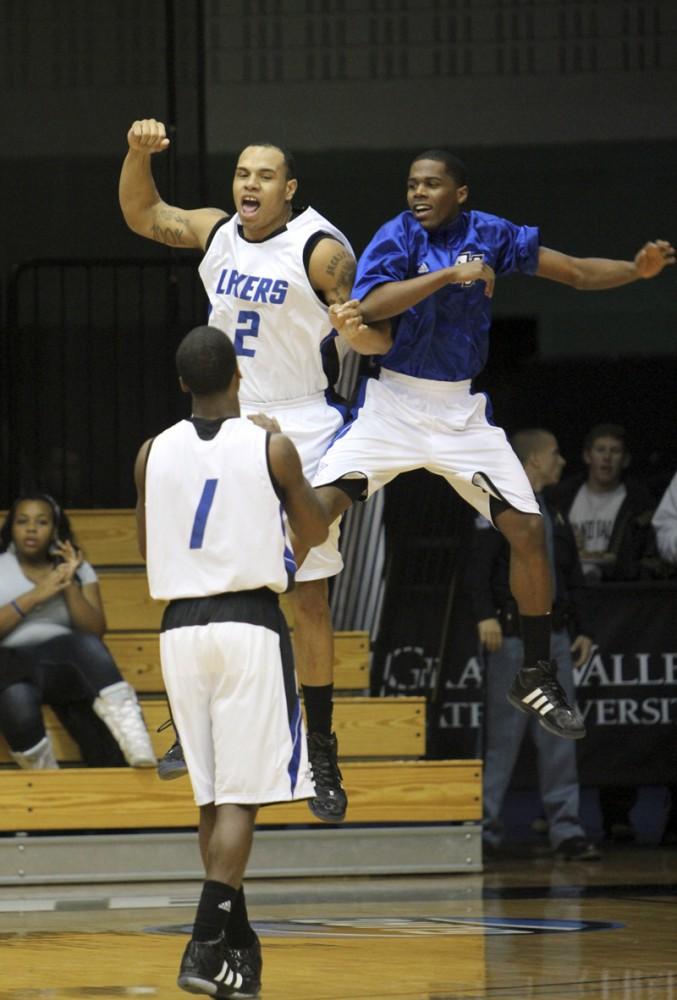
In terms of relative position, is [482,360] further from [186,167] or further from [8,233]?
[8,233]

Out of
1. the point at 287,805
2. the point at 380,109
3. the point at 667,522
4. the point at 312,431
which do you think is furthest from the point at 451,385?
the point at 380,109

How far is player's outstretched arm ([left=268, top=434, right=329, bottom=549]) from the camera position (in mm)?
5332

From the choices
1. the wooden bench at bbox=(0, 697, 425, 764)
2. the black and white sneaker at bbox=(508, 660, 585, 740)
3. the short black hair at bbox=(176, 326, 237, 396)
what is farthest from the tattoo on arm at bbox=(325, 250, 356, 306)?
the wooden bench at bbox=(0, 697, 425, 764)

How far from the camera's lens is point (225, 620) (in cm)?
527

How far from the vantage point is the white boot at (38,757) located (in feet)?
27.5

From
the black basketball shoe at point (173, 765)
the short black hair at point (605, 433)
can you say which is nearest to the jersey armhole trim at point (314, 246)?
the black basketball shoe at point (173, 765)

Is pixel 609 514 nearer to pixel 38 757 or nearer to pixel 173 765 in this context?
pixel 38 757

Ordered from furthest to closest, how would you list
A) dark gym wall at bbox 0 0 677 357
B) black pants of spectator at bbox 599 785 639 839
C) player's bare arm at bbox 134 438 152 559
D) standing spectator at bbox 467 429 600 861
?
dark gym wall at bbox 0 0 677 357
black pants of spectator at bbox 599 785 639 839
standing spectator at bbox 467 429 600 861
player's bare arm at bbox 134 438 152 559

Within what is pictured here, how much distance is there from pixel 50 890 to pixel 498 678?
244 centimetres

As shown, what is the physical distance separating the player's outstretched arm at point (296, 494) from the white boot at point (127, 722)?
119 inches

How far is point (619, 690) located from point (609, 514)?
3.12 ft

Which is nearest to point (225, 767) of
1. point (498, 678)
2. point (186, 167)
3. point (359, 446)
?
point (359, 446)

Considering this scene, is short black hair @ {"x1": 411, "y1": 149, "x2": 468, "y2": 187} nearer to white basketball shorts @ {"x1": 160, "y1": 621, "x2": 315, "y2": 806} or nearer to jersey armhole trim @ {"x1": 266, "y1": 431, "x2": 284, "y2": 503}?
jersey armhole trim @ {"x1": 266, "y1": 431, "x2": 284, "y2": 503}

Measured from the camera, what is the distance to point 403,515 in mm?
9391
